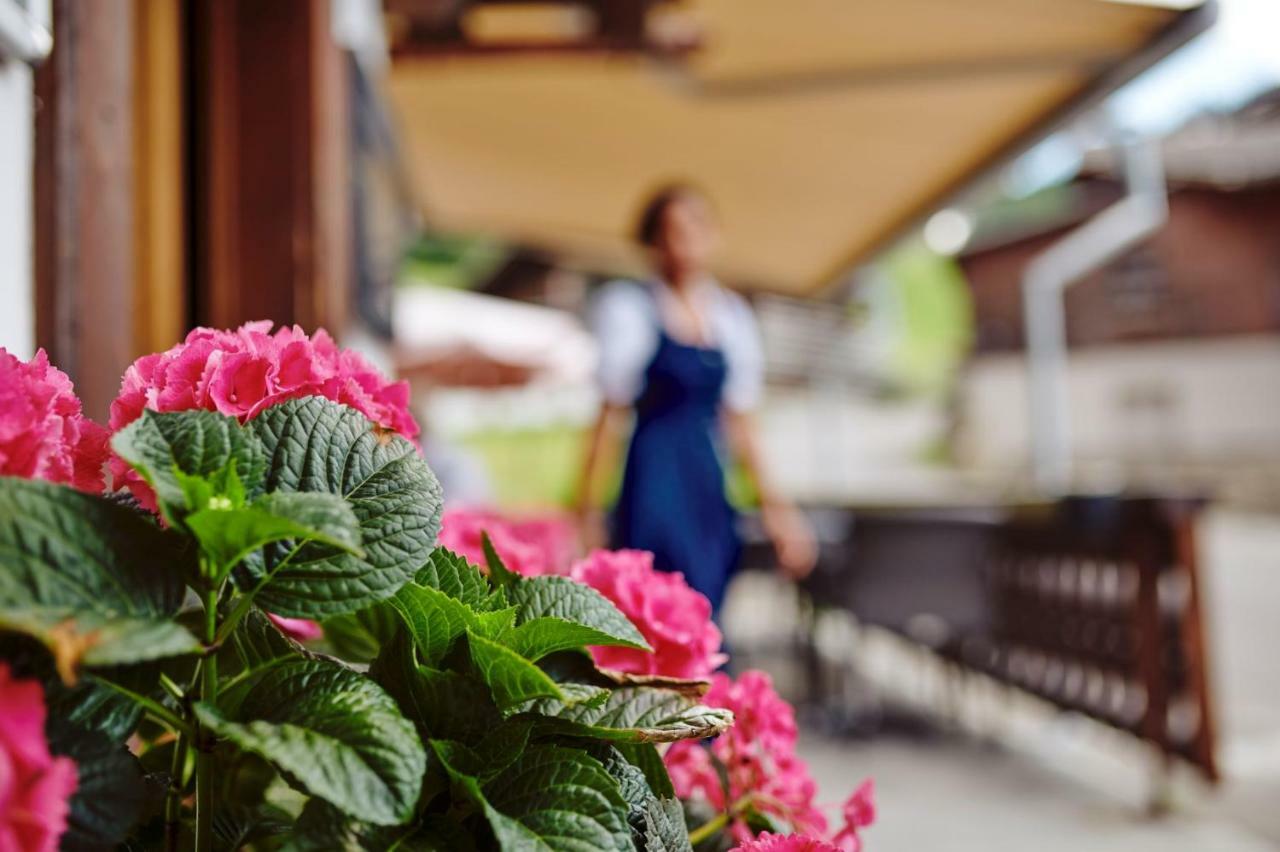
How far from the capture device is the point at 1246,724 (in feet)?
13.8

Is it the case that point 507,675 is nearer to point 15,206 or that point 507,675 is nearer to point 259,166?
point 15,206

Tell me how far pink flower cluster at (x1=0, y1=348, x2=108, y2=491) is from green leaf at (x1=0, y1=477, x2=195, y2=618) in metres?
0.04

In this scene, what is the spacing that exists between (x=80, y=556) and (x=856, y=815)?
0.45m

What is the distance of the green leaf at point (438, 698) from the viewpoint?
44 centimetres

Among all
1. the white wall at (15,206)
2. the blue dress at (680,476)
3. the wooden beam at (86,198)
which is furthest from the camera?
the blue dress at (680,476)

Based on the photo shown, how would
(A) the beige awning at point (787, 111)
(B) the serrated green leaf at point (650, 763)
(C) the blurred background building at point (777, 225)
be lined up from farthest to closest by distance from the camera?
1. (A) the beige awning at point (787, 111)
2. (C) the blurred background building at point (777, 225)
3. (B) the serrated green leaf at point (650, 763)

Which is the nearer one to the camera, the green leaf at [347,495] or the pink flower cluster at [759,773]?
the green leaf at [347,495]

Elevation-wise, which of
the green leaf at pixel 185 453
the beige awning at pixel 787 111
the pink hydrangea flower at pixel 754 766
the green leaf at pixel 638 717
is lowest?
the pink hydrangea flower at pixel 754 766

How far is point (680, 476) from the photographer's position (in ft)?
8.68

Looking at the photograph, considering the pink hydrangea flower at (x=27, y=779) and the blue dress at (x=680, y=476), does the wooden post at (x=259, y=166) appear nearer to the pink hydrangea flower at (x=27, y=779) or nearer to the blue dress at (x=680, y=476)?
the blue dress at (x=680, y=476)

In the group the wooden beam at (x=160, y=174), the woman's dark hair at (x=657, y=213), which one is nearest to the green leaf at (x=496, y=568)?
the wooden beam at (x=160, y=174)

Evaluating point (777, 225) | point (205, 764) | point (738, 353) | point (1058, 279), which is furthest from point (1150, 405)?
point (205, 764)

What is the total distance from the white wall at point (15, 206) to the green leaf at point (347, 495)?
505 millimetres

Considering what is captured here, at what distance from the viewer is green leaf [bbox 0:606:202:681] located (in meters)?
0.32
